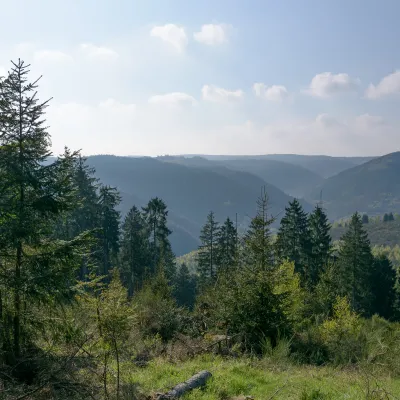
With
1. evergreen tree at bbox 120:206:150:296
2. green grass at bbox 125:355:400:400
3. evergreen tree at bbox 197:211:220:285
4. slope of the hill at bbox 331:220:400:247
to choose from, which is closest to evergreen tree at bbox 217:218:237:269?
evergreen tree at bbox 197:211:220:285

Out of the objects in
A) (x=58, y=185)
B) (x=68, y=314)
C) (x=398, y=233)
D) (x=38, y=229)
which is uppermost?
(x=58, y=185)

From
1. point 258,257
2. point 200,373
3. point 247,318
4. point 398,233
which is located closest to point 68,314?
point 200,373

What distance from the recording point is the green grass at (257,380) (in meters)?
7.31

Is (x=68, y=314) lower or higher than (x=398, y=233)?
higher

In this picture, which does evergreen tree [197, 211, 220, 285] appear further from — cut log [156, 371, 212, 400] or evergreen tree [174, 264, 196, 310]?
cut log [156, 371, 212, 400]

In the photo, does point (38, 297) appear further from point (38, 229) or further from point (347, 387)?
point (347, 387)

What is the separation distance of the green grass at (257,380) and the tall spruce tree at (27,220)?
313cm

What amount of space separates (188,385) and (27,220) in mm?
5697

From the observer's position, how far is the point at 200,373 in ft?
27.2

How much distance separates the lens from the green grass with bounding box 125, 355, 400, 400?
24.0 ft

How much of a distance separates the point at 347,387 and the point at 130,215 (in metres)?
35.8

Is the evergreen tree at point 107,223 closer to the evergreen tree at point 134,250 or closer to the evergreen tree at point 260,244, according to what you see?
the evergreen tree at point 134,250

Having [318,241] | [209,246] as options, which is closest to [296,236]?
[318,241]

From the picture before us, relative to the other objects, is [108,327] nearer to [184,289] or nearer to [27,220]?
[27,220]
